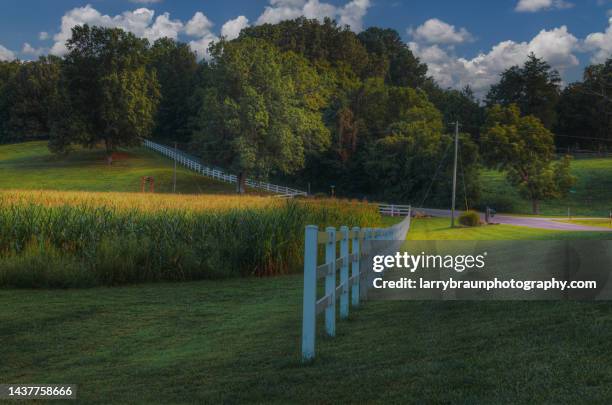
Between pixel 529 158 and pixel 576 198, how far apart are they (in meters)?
7.00

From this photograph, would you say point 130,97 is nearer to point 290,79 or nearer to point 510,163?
point 290,79

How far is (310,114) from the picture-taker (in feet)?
221

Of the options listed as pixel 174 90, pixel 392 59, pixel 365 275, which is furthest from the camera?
pixel 392 59

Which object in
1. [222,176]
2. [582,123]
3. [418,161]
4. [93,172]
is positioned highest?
[582,123]

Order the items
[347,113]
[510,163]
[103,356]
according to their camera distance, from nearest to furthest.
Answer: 1. [103,356]
2. [510,163]
3. [347,113]

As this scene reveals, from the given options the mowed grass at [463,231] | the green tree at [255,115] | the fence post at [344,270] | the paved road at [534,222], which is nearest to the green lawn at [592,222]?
the paved road at [534,222]

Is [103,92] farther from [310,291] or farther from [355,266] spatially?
[310,291]

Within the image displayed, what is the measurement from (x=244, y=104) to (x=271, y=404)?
5929cm

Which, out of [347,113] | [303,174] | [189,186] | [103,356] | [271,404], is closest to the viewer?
[271,404]

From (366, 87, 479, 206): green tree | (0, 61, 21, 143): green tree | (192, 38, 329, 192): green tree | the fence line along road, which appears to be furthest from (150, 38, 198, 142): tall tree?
(366, 87, 479, 206): green tree

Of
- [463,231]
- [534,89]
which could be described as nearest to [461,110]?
[534,89]

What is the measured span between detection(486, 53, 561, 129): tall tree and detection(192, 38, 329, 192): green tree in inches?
1131

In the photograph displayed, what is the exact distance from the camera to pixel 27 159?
8475 cm

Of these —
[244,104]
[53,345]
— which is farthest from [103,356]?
[244,104]
